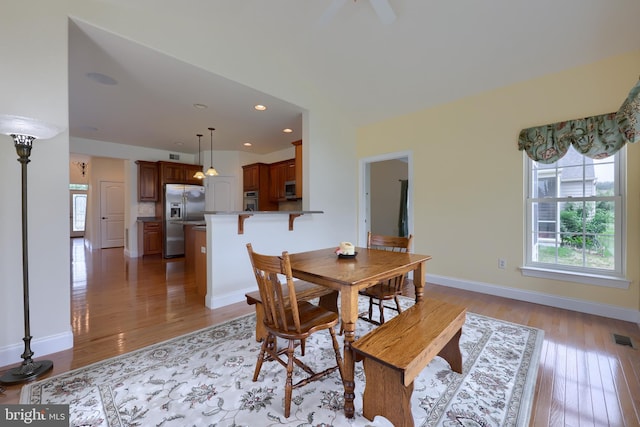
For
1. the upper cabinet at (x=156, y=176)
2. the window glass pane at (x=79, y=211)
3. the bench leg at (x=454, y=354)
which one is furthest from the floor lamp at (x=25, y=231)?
the window glass pane at (x=79, y=211)

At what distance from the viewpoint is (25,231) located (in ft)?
6.01

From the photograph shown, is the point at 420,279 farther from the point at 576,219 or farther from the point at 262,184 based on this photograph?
the point at 262,184

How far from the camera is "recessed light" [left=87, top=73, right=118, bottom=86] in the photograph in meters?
3.08

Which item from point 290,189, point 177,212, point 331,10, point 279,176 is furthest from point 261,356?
point 177,212

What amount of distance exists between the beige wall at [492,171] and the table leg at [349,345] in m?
2.85

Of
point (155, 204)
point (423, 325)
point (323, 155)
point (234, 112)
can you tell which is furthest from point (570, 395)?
point (155, 204)

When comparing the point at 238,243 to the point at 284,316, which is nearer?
the point at 284,316

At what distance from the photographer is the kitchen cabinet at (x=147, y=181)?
6.31m

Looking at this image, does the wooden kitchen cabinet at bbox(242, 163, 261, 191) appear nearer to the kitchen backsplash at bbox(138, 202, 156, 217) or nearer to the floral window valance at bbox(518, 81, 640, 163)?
the kitchen backsplash at bbox(138, 202, 156, 217)

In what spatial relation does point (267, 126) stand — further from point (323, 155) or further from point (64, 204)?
point (64, 204)

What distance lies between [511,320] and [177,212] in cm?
659

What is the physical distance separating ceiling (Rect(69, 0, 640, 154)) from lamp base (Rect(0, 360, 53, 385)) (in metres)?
2.61

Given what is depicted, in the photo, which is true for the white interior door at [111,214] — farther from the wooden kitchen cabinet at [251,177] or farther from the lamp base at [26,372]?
the lamp base at [26,372]

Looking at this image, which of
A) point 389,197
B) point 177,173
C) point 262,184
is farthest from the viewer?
point 389,197
